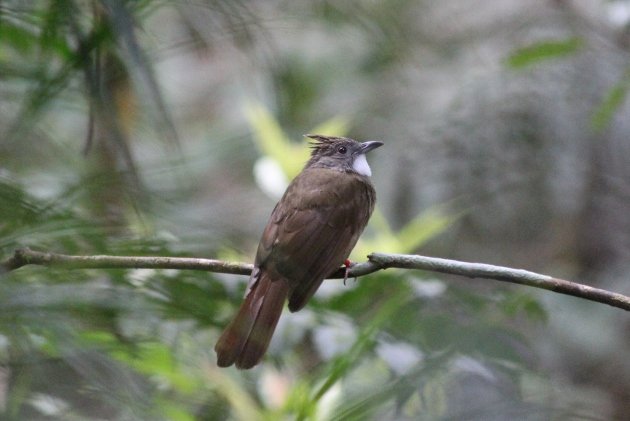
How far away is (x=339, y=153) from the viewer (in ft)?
13.5

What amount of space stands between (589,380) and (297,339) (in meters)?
2.85

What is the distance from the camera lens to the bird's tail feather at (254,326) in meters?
2.34

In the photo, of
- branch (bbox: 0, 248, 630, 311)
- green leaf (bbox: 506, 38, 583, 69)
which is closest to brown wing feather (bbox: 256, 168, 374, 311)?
branch (bbox: 0, 248, 630, 311)

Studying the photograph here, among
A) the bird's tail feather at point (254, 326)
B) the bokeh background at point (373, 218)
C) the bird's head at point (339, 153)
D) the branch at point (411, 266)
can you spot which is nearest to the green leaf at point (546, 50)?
the bokeh background at point (373, 218)

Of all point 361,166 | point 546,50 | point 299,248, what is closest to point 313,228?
point 299,248

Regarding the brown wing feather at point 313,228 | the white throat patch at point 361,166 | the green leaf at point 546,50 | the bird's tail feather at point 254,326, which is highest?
the green leaf at point 546,50

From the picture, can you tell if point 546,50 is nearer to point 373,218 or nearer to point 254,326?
point 373,218

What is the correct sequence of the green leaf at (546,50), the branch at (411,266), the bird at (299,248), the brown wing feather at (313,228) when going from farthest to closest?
the green leaf at (546,50)
the brown wing feather at (313,228)
the bird at (299,248)
the branch at (411,266)

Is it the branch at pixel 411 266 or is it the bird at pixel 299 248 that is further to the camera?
the bird at pixel 299 248

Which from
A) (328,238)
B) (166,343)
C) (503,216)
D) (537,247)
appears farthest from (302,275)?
(537,247)

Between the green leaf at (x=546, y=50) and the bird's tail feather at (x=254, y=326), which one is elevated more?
the green leaf at (x=546, y=50)

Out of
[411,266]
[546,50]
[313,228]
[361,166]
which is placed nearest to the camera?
[411,266]

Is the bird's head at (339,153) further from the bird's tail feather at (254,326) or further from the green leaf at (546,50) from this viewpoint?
the bird's tail feather at (254,326)

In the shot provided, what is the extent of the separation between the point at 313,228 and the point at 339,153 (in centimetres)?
100
